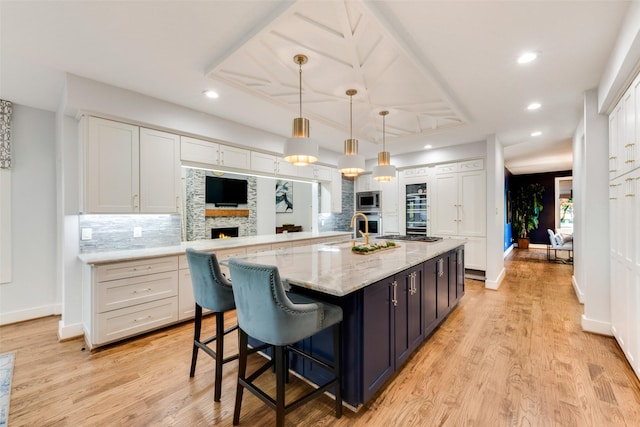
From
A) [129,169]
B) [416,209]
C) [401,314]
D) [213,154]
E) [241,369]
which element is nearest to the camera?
[241,369]

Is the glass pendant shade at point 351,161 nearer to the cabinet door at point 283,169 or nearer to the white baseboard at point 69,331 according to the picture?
the cabinet door at point 283,169

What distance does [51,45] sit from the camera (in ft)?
7.21

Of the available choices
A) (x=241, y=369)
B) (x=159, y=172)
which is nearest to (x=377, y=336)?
(x=241, y=369)

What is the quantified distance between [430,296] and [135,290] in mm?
2943

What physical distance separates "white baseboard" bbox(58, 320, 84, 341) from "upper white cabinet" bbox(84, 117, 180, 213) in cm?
125

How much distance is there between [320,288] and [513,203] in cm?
1003

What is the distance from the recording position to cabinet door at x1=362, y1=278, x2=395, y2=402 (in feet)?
5.82

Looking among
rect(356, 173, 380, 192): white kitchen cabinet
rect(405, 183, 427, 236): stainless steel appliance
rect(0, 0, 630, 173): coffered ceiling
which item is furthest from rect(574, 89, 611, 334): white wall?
rect(356, 173, 380, 192): white kitchen cabinet

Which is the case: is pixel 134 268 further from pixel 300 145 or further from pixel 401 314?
pixel 401 314

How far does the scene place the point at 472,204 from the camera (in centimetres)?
505

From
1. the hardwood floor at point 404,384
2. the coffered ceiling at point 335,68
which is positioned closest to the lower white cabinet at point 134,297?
the hardwood floor at point 404,384

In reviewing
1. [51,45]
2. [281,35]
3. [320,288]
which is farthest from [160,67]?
[320,288]

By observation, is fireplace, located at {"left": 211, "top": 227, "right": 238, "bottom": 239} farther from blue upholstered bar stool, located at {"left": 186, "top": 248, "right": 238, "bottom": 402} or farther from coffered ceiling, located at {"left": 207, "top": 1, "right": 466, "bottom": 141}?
blue upholstered bar stool, located at {"left": 186, "top": 248, "right": 238, "bottom": 402}

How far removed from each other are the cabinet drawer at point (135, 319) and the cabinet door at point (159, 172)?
1041 mm
